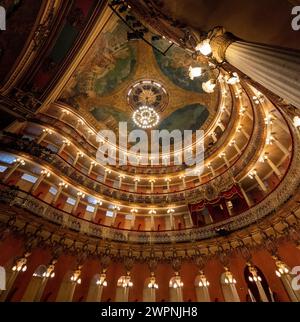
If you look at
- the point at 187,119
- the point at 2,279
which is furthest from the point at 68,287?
the point at 187,119

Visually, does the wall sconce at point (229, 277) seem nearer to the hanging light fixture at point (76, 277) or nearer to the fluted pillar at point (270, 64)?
the hanging light fixture at point (76, 277)

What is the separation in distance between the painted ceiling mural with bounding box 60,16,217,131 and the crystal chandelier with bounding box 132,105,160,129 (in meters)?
0.74

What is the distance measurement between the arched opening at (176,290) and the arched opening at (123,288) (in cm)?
284

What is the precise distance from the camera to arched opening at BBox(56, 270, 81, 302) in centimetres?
1081

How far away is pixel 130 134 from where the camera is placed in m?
25.0

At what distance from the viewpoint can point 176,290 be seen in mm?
12141

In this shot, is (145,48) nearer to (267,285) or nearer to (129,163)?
(129,163)

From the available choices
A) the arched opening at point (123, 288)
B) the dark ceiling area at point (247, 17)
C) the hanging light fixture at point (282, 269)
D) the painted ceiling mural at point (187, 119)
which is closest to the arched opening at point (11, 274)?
the arched opening at point (123, 288)

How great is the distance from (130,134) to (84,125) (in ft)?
20.6

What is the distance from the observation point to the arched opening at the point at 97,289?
11.3 metres

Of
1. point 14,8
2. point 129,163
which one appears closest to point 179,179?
point 129,163

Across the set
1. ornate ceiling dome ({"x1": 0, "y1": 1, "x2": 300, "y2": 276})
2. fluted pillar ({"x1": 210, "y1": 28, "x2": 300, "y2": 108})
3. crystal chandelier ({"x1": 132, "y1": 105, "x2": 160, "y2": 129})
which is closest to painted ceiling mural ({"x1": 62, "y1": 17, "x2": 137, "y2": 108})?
ornate ceiling dome ({"x1": 0, "y1": 1, "x2": 300, "y2": 276})
